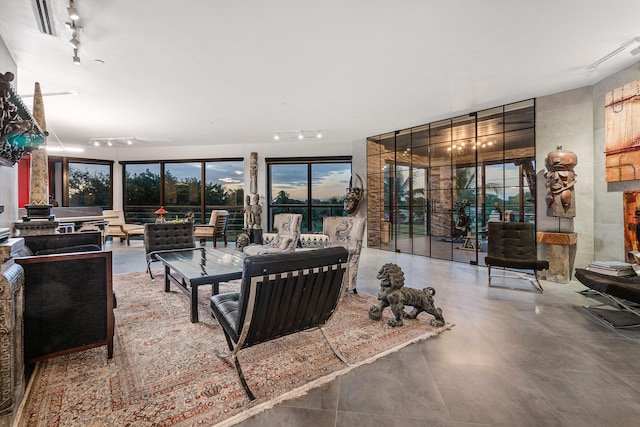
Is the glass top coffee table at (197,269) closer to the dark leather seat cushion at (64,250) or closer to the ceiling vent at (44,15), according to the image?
the dark leather seat cushion at (64,250)

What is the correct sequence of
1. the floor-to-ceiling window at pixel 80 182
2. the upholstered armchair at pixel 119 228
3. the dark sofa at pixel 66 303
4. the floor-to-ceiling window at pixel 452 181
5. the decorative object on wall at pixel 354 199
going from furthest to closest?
the floor-to-ceiling window at pixel 80 182, the upholstered armchair at pixel 119 228, the decorative object on wall at pixel 354 199, the floor-to-ceiling window at pixel 452 181, the dark sofa at pixel 66 303

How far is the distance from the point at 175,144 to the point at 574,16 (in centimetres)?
870

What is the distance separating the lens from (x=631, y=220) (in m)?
3.57

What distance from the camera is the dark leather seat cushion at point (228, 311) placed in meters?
1.86

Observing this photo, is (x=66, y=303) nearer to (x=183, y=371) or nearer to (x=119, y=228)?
(x=183, y=371)

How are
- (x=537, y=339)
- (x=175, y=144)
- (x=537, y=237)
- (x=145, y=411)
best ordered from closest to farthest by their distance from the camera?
1. (x=145, y=411)
2. (x=537, y=339)
3. (x=537, y=237)
4. (x=175, y=144)

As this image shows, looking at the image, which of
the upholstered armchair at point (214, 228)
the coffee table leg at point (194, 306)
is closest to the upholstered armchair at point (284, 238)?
the coffee table leg at point (194, 306)

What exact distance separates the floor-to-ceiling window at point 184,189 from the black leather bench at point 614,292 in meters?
8.08

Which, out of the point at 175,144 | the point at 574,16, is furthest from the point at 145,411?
the point at 175,144

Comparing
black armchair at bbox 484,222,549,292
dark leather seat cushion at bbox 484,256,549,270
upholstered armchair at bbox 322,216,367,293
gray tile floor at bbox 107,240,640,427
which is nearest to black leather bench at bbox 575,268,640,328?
gray tile floor at bbox 107,240,640,427

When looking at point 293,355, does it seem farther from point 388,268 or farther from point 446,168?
point 446,168

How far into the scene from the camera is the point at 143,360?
212cm

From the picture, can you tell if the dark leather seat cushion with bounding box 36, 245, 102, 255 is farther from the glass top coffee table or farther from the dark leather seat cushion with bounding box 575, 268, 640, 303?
the dark leather seat cushion with bounding box 575, 268, 640, 303

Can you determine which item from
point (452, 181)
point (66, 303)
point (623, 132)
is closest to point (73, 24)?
point (66, 303)
